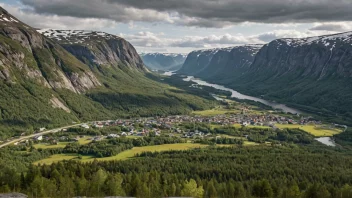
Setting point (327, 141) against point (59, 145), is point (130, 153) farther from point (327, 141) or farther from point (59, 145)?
point (327, 141)

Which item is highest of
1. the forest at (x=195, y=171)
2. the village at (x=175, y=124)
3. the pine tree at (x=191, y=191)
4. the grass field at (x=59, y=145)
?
the pine tree at (x=191, y=191)

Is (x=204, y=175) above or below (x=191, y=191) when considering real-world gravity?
below

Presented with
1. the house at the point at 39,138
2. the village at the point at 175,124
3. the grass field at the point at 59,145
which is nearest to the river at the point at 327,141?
the village at the point at 175,124

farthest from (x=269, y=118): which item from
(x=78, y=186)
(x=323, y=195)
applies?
(x=78, y=186)

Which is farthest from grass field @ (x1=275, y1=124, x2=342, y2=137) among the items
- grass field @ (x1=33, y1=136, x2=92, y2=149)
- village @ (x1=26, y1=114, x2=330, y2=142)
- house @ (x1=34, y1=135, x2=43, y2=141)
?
house @ (x1=34, y1=135, x2=43, y2=141)

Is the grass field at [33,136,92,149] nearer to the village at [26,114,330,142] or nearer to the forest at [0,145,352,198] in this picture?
the village at [26,114,330,142]

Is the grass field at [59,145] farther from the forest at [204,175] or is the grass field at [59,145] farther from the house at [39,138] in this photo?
the forest at [204,175]

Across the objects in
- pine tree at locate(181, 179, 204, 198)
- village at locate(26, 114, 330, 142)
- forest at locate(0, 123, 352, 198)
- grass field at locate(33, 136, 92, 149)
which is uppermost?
pine tree at locate(181, 179, 204, 198)

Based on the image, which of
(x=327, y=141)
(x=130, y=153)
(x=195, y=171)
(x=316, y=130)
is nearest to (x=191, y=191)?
(x=195, y=171)

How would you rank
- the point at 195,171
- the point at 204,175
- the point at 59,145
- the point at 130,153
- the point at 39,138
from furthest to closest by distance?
the point at 39,138
the point at 59,145
the point at 130,153
the point at 195,171
the point at 204,175

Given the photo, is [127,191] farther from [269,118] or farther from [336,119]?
[336,119]

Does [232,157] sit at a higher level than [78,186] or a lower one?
lower
